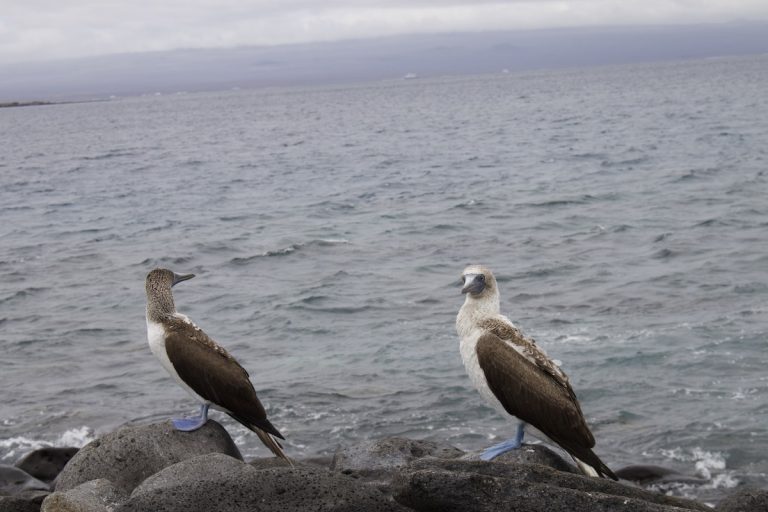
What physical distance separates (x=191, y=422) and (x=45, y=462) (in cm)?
265

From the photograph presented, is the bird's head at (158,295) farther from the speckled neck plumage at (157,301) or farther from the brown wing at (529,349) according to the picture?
the brown wing at (529,349)

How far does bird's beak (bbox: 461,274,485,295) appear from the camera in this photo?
27.4ft

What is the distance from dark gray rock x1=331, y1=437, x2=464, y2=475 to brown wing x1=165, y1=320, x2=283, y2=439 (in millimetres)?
626

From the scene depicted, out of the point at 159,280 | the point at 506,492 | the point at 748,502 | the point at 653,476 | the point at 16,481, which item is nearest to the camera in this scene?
the point at 506,492

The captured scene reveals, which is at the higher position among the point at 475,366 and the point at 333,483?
the point at 475,366

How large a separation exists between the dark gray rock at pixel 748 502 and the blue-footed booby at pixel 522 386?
898 millimetres

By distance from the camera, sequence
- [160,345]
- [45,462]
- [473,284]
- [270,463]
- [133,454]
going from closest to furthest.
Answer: [473,284]
[133,454]
[160,345]
[270,463]
[45,462]

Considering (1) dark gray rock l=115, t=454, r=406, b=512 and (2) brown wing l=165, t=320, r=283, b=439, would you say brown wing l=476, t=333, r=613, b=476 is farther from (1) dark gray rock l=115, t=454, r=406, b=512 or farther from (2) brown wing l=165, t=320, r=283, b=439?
(2) brown wing l=165, t=320, r=283, b=439

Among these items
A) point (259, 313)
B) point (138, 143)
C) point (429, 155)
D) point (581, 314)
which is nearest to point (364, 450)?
point (581, 314)

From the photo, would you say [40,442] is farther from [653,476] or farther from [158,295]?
[653,476]

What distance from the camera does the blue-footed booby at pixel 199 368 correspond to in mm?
9102

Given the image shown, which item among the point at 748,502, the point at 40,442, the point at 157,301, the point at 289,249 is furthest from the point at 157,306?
the point at 289,249

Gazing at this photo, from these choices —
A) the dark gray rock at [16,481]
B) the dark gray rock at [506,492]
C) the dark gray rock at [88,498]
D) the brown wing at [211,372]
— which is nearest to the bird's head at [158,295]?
the brown wing at [211,372]

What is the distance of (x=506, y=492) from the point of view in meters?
6.32
